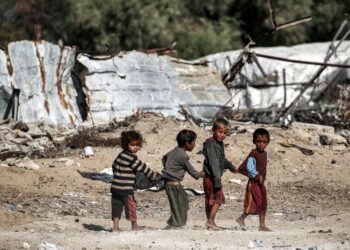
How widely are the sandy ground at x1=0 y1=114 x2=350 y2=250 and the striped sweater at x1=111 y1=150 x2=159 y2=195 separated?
39 centimetres

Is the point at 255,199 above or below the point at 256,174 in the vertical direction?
below

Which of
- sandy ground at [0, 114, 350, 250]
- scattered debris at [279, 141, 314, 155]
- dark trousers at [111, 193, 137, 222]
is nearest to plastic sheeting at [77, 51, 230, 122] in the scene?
sandy ground at [0, 114, 350, 250]

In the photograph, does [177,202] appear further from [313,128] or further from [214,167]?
[313,128]

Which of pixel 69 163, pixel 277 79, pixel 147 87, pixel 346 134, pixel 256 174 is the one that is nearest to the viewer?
pixel 256 174

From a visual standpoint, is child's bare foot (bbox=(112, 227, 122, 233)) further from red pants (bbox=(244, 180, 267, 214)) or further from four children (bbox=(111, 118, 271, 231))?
red pants (bbox=(244, 180, 267, 214))

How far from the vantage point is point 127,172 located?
803 cm

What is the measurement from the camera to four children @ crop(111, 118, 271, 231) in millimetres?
8023

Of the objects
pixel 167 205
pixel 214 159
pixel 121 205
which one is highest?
pixel 214 159

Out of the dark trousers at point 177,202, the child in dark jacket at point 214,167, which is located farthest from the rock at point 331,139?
the dark trousers at point 177,202

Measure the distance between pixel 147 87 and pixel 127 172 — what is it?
23.2ft

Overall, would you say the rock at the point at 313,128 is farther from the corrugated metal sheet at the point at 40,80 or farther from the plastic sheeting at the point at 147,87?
the corrugated metal sheet at the point at 40,80

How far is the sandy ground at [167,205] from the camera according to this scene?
745 cm

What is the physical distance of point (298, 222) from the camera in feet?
30.2

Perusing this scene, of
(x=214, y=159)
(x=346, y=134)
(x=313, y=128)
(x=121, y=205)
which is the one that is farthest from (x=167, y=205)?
(x=346, y=134)
